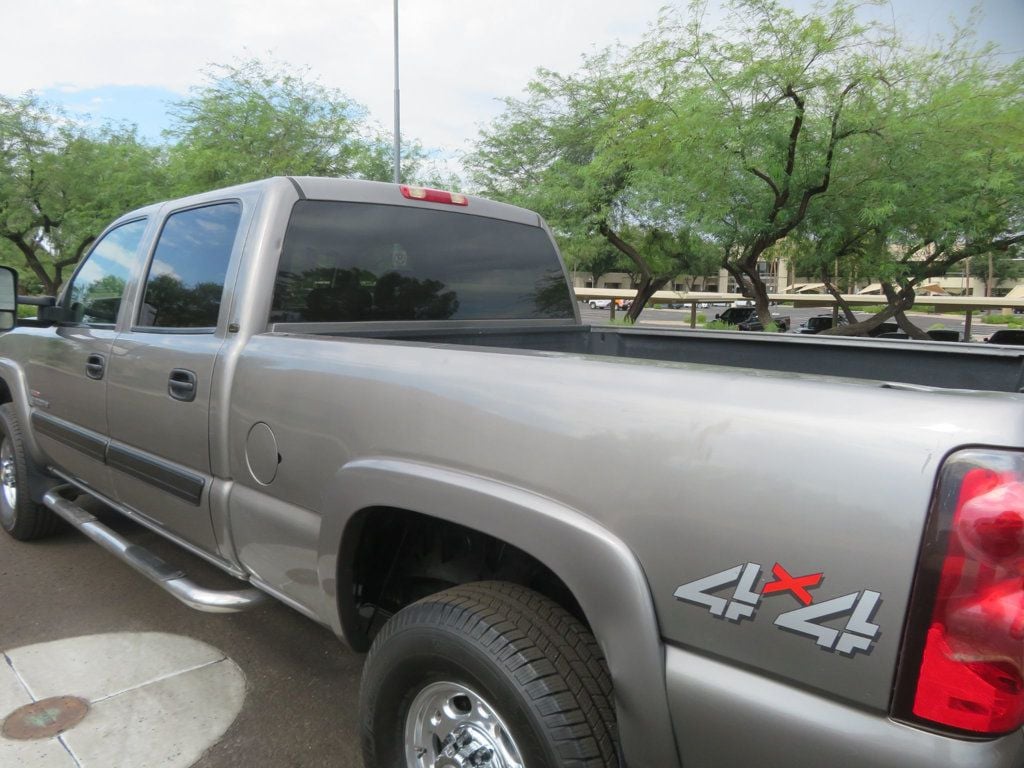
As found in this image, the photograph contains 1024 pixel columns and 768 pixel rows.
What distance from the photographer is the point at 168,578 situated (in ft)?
9.05

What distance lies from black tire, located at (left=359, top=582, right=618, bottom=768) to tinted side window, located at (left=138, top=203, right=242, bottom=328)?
1.57m

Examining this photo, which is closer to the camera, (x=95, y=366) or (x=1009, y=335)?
(x=95, y=366)

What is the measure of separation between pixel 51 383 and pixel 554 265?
2.77m

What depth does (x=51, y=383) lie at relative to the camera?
12.4 ft

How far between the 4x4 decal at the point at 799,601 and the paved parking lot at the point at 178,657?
69.7 inches

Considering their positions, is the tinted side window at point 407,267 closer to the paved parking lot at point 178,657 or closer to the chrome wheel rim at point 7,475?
the paved parking lot at point 178,657

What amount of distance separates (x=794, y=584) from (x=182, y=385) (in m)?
2.30

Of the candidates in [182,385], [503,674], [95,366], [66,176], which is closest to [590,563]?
[503,674]

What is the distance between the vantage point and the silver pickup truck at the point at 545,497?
115 centimetres

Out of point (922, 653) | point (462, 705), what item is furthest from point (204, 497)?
point (922, 653)

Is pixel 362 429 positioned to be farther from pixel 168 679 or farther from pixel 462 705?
pixel 168 679

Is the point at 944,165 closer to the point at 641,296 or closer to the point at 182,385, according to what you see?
the point at 641,296

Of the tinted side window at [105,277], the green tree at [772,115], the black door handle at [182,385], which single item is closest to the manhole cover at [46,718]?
the black door handle at [182,385]

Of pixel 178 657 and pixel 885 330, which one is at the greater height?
pixel 885 330
